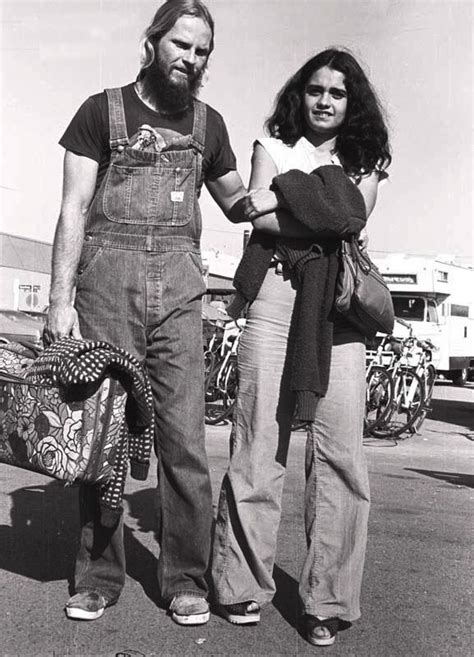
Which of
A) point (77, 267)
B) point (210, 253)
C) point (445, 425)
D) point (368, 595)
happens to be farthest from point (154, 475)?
point (210, 253)

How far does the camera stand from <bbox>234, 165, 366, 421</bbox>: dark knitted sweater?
3.27 metres

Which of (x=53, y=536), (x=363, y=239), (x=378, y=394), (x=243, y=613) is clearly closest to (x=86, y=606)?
(x=243, y=613)

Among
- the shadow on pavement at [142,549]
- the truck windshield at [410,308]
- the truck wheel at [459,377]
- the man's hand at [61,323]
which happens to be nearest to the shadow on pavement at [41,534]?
the shadow on pavement at [142,549]

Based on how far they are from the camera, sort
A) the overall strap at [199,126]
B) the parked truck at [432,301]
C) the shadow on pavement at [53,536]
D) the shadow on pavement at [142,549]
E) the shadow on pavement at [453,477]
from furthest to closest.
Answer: the parked truck at [432,301], the shadow on pavement at [453,477], the shadow on pavement at [53,536], the shadow on pavement at [142,549], the overall strap at [199,126]

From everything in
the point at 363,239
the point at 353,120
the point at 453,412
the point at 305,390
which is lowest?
the point at 453,412

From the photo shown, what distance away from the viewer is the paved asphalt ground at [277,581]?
10.6ft

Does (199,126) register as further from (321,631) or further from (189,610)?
(321,631)

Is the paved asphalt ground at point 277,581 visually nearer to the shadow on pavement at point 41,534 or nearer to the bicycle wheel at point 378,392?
the shadow on pavement at point 41,534

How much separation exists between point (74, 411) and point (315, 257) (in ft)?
3.51

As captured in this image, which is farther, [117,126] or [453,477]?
[453,477]

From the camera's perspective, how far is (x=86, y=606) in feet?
11.2

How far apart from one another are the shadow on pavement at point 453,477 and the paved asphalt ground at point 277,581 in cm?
42

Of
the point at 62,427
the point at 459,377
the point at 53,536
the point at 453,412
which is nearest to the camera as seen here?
the point at 62,427

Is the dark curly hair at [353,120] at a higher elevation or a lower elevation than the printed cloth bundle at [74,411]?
higher
